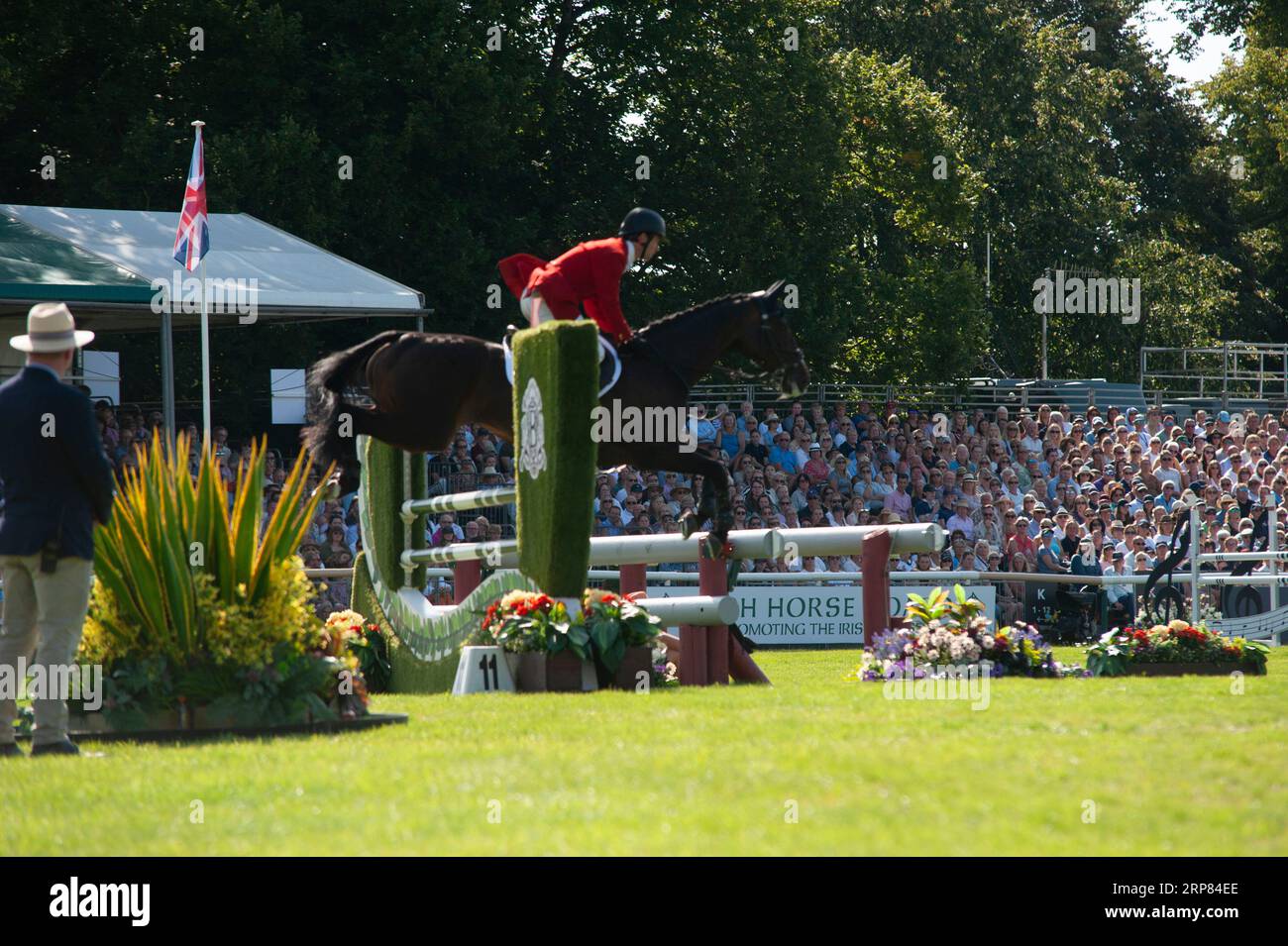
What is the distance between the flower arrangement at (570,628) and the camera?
1030cm

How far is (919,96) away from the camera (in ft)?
112

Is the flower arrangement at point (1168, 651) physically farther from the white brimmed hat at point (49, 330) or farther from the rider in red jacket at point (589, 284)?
the white brimmed hat at point (49, 330)

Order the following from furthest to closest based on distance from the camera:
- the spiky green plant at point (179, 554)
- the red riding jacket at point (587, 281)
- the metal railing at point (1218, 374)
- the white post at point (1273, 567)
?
the metal railing at point (1218, 374)
the white post at point (1273, 567)
the red riding jacket at point (587, 281)
the spiky green plant at point (179, 554)

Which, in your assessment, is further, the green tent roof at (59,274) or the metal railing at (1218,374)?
the metal railing at (1218,374)

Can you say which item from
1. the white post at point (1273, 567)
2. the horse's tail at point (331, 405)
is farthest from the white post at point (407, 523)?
the white post at point (1273, 567)

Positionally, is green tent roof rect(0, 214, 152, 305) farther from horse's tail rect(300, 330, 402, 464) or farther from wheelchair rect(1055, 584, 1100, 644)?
wheelchair rect(1055, 584, 1100, 644)

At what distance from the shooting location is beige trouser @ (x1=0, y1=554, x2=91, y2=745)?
7.50 meters

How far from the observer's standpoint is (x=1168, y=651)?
12.0 metres

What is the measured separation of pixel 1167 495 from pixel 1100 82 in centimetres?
2363

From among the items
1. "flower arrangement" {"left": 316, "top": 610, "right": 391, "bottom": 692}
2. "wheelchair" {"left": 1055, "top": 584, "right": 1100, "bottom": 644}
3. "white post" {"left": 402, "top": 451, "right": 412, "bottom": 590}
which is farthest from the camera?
"wheelchair" {"left": 1055, "top": 584, "right": 1100, "bottom": 644}

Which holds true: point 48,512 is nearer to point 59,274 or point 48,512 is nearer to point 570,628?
point 570,628

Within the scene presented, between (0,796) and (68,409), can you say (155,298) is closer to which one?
(68,409)

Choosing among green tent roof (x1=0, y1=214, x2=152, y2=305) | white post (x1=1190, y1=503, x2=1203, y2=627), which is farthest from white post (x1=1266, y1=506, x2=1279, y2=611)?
green tent roof (x1=0, y1=214, x2=152, y2=305)

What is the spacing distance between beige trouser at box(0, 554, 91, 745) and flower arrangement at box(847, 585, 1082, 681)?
535 cm
